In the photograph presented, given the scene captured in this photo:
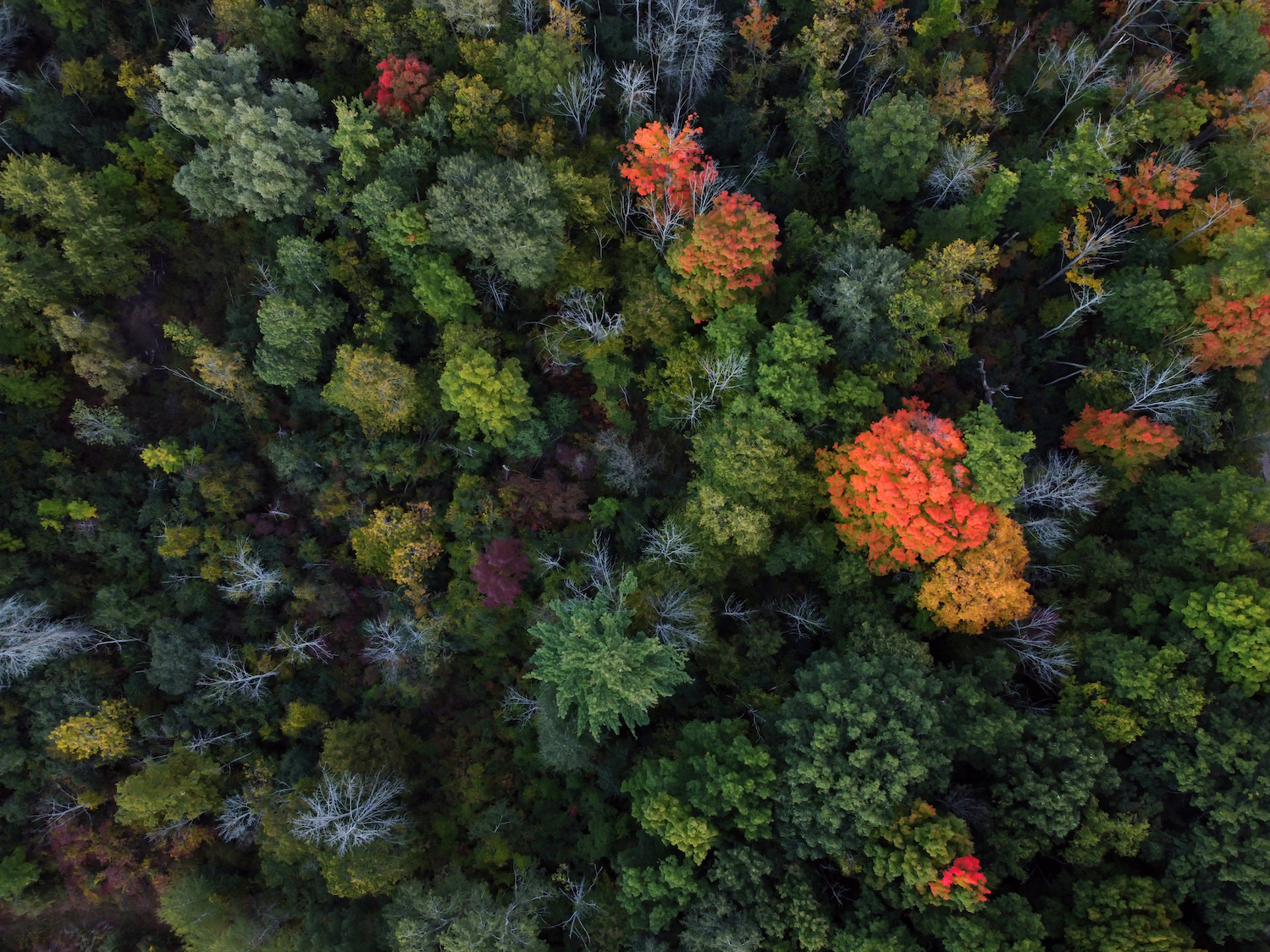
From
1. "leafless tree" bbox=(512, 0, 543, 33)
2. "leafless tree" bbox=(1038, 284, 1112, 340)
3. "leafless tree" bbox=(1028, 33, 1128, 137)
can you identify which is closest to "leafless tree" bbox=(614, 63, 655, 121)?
"leafless tree" bbox=(512, 0, 543, 33)

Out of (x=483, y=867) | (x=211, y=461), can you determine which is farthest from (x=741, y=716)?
(x=211, y=461)

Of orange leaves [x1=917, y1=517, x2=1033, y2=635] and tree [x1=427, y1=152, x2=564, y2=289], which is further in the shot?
tree [x1=427, y1=152, x2=564, y2=289]

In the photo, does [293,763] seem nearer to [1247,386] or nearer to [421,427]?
[421,427]

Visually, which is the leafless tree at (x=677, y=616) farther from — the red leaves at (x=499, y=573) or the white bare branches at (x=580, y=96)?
the white bare branches at (x=580, y=96)

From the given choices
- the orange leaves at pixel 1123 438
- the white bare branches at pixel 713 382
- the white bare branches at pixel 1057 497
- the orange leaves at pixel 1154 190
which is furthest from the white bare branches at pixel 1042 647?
the orange leaves at pixel 1154 190

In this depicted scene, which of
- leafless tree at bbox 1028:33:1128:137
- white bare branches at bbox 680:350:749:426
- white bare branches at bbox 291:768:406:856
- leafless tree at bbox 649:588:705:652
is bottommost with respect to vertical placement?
white bare branches at bbox 291:768:406:856

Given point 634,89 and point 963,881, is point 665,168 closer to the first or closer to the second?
point 634,89

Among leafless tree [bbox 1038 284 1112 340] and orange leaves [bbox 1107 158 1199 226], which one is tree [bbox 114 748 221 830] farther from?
orange leaves [bbox 1107 158 1199 226]
